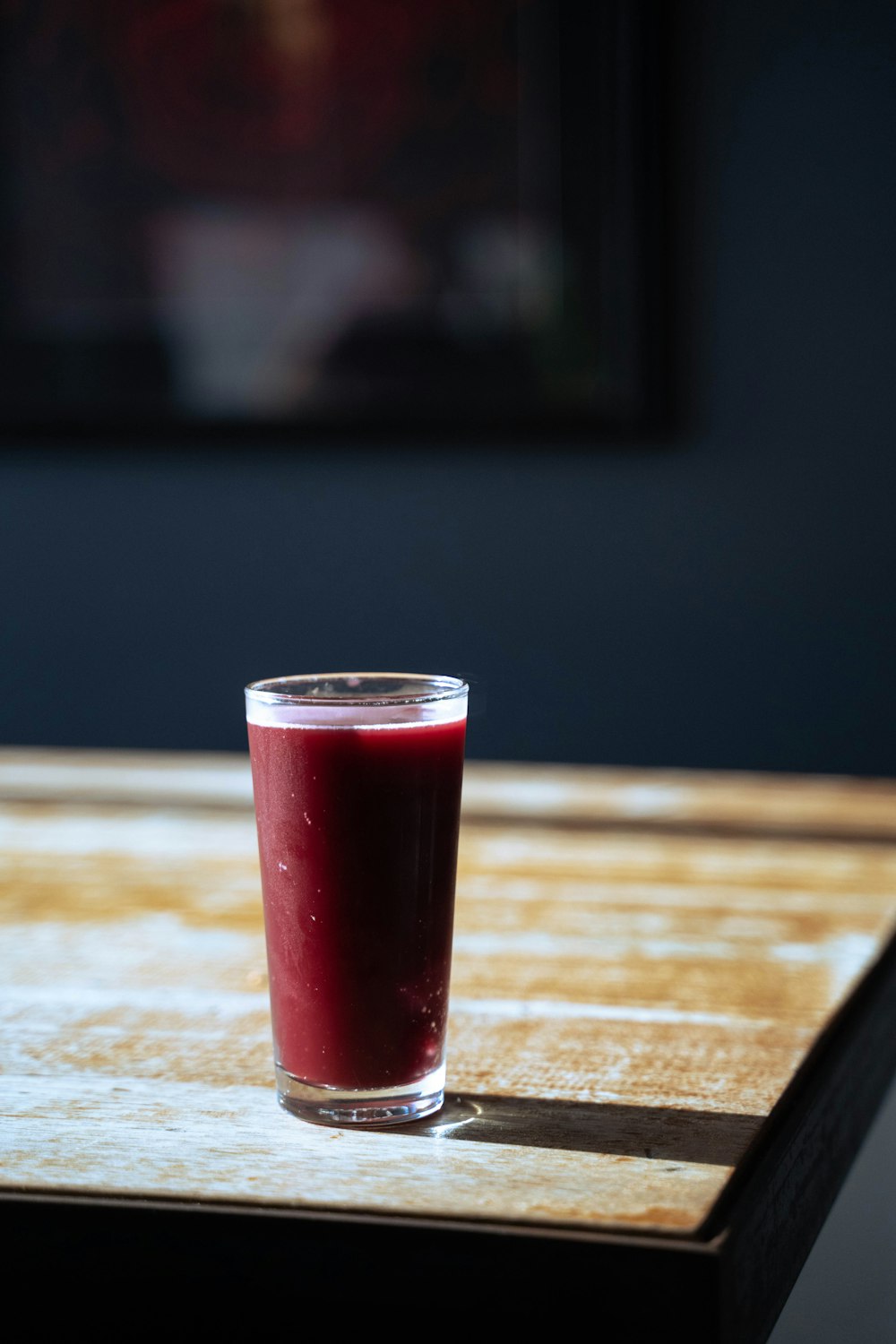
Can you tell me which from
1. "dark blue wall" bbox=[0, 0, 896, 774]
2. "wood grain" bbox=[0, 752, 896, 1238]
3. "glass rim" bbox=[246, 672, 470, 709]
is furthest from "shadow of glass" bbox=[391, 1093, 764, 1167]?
"dark blue wall" bbox=[0, 0, 896, 774]

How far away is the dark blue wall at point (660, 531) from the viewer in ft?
8.21

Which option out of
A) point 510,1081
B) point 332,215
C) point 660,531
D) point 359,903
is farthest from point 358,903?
point 332,215

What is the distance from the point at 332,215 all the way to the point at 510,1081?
2.30 metres

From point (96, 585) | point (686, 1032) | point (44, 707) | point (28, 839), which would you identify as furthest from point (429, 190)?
point (686, 1032)

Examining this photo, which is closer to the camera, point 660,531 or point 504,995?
point 504,995

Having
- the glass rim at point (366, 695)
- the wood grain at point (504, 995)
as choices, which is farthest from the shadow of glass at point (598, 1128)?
the glass rim at point (366, 695)

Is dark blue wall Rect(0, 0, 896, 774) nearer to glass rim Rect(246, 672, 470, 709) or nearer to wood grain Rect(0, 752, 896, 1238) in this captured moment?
wood grain Rect(0, 752, 896, 1238)

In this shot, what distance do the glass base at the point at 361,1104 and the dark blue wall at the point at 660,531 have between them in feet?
6.60

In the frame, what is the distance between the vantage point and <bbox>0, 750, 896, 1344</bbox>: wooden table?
A: 1.51 ft

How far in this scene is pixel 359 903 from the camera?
22.9 inches

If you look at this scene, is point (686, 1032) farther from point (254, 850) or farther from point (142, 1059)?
point (254, 850)

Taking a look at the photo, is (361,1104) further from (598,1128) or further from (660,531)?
(660,531)

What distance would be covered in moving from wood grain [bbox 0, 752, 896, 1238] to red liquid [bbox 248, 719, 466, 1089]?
3 cm

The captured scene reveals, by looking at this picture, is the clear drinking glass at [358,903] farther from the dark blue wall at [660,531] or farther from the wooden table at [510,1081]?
the dark blue wall at [660,531]
